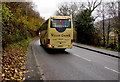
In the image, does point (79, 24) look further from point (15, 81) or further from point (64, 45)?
point (15, 81)

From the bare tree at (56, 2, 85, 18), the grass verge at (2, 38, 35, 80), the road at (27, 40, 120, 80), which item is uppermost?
the bare tree at (56, 2, 85, 18)

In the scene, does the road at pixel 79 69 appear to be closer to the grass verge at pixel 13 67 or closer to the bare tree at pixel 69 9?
the grass verge at pixel 13 67

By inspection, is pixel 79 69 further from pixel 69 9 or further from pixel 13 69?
pixel 69 9

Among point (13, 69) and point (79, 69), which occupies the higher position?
point (13, 69)

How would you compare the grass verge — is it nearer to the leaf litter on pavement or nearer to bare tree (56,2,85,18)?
the leaf litter on pavement

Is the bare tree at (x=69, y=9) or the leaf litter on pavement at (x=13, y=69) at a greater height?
the bare tree at (x=69, y=9)

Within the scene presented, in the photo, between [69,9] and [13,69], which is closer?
[13,69]

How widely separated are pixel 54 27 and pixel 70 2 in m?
33.8

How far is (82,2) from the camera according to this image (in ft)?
134

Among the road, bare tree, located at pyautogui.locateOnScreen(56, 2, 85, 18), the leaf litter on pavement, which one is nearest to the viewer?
the leaf litter on pavement

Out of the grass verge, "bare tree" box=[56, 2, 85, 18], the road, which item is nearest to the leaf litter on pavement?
the grass verge

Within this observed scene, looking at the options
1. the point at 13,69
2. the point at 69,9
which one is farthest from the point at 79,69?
the point at 69,9

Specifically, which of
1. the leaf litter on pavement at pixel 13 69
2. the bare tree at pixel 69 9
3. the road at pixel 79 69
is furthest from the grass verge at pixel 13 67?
the bare tree at pixel 69 9

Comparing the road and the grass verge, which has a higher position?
the grass verge
